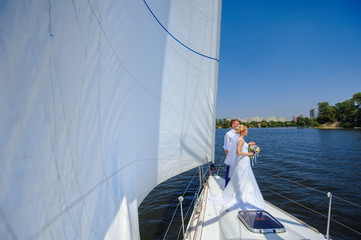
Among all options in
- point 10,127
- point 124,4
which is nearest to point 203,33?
point 124,4

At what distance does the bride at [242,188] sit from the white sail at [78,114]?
49.1 inches

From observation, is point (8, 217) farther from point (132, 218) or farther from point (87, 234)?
point (132, 218)

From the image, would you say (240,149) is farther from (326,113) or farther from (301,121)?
(301,121)

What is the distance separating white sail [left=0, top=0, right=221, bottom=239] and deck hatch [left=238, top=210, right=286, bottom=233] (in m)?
1.09

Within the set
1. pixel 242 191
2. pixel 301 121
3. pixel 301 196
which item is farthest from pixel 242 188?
pixel 301 121

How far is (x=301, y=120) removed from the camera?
198ft

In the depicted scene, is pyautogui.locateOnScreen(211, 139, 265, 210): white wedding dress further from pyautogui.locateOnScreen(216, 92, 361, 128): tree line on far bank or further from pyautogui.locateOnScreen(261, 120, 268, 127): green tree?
pyautogui.locateOnScreen(261, 120, 268, 127): green tree

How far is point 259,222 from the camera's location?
5.73 feet

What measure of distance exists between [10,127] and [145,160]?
1190mm

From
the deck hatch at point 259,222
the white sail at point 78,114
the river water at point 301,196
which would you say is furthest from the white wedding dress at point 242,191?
the white sail at point 78,114

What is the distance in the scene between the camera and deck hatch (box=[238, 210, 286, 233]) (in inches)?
64.3

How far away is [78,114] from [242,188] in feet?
7.54

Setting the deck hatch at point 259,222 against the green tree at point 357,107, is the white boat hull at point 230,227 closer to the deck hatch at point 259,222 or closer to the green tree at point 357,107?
the deck hatch at point 259,222

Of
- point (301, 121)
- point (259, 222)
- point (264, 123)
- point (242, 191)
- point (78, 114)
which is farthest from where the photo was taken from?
point (264, 123)
